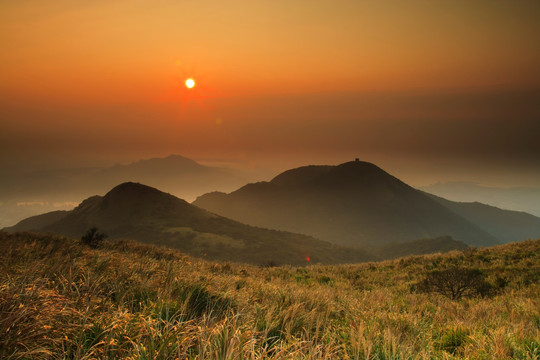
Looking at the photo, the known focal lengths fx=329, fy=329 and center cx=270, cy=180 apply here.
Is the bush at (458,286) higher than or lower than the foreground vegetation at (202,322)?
lower

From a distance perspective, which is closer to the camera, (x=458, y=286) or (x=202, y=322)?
(x=202, y=322)

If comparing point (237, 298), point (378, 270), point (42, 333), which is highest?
point (42, 333)

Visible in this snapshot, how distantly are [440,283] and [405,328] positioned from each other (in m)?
12.5

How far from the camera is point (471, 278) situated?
17.5 metres

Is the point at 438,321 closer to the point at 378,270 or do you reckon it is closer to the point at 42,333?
the point at 42,333

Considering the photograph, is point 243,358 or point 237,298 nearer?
point 243,358

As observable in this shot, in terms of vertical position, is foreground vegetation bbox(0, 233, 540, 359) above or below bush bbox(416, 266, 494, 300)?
above

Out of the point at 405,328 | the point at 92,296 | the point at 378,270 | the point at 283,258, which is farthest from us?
the point at 283,258

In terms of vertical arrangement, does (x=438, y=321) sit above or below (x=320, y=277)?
above

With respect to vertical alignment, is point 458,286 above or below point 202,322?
below

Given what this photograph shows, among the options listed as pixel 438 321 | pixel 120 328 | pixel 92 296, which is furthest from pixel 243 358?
pixel 438 321

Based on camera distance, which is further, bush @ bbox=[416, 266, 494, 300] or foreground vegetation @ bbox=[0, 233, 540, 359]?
bush @ bbox=[416, 266, 494, 300]

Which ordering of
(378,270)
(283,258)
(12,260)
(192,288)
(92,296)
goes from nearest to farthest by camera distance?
1. (92,296)
2. (192,288)
3. (12,260)
4. (378,270)
5. (283,258)

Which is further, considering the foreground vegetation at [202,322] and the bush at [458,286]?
the bush at [458,286]
